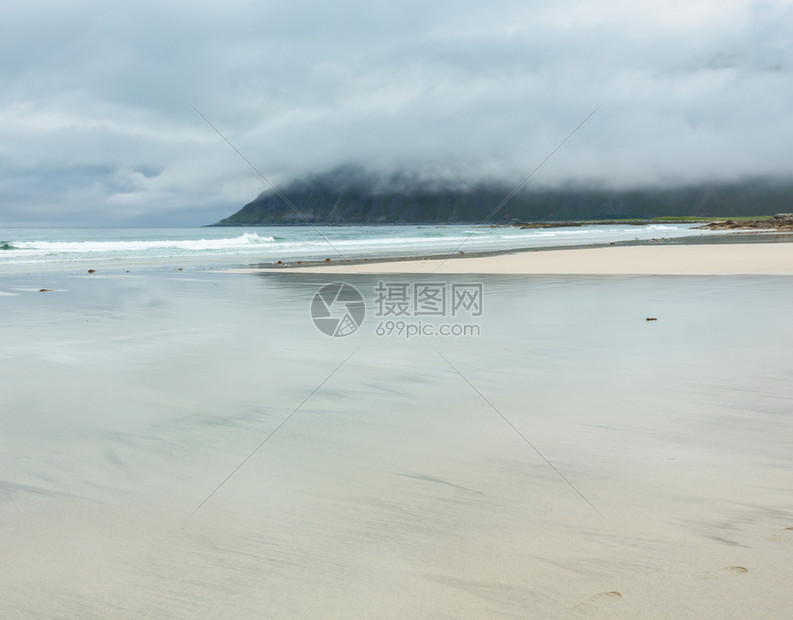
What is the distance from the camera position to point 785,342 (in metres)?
5.77

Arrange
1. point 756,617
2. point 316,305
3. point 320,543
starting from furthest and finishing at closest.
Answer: point 316,305 < point 320,543 < point 756,617

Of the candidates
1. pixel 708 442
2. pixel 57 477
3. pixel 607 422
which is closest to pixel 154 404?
pixel 57 477

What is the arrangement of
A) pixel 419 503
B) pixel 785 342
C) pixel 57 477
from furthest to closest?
pixel 785 342
pixel 57 477
pixel 419 503

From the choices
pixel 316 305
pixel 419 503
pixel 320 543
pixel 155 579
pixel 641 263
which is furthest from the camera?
pixel 641 263

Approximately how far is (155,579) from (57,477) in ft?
3.59

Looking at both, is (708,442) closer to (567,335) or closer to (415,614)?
(415,614)

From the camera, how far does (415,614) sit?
188 centimetres

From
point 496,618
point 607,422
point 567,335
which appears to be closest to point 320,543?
point 496,618

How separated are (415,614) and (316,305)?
7.65 m

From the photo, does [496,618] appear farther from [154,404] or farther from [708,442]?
[154,404]

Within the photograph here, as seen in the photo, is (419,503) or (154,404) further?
(154,404)

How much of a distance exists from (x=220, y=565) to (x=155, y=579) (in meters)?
0.20

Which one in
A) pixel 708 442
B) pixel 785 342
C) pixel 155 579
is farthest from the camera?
pixel 785 342

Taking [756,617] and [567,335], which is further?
[567,335]
